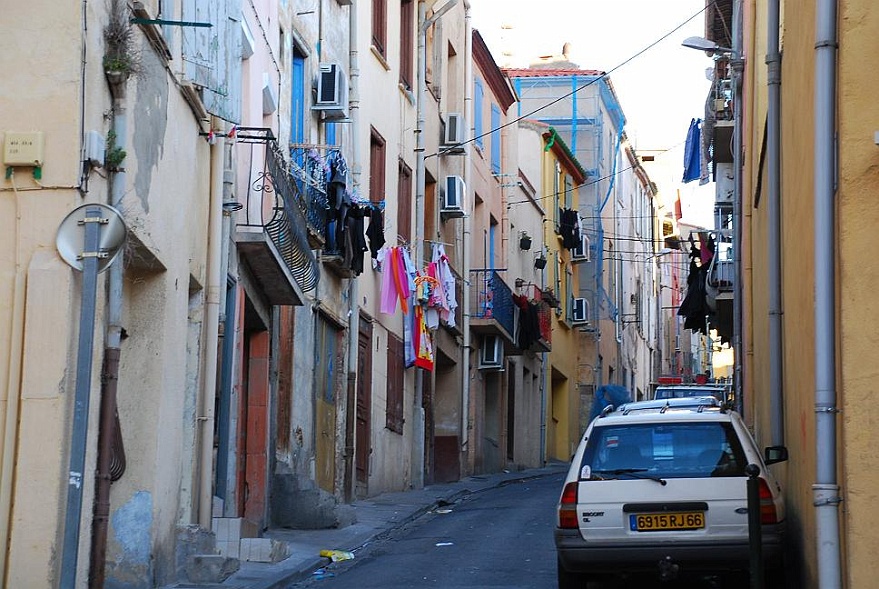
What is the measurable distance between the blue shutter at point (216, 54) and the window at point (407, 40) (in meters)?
12.7

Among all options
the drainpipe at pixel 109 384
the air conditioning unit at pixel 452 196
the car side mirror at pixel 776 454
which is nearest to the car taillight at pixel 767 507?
the car side mirror at pixel 776 454

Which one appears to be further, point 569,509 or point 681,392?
point 681,392

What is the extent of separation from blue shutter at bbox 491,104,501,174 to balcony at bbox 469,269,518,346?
3.88 m

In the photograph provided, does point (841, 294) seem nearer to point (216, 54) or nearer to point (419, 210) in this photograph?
point (216, 54)

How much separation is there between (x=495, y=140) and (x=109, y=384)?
26310 millimetres

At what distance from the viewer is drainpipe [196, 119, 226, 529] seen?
13.7m

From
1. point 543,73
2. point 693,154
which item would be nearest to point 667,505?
point 693,154

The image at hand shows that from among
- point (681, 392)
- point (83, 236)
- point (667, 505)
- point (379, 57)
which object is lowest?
point (667, 505)

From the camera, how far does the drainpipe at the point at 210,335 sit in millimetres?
13742

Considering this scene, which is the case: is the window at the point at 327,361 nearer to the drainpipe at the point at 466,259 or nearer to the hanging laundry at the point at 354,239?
the hanging laundry at the point at 354,239

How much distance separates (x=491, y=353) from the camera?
3253cm

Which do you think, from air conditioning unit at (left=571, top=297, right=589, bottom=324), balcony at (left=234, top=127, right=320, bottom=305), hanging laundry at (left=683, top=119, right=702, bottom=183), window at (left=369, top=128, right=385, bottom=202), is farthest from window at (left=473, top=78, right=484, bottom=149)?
balcony at (left=234, top=127, right=320, bottom=305)

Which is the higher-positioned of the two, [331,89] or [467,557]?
[331,89]

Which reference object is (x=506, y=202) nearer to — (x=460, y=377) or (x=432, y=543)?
(x=460, y=377)
